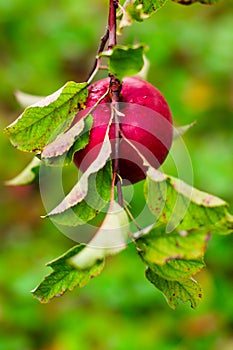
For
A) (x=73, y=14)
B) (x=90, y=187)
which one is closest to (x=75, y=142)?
(x=90, y=187)

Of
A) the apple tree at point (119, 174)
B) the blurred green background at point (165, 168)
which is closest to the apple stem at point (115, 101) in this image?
the apple tree at point (119, 174)

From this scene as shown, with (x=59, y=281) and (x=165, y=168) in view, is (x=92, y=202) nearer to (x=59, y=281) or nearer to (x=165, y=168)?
(x=59, y=281)

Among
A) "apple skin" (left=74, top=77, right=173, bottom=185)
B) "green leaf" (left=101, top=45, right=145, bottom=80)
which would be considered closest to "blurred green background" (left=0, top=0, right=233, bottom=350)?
"apple skin" (left=74, top=77, right=173, bottom=185)

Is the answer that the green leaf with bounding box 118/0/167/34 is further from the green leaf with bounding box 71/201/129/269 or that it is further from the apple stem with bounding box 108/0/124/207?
the green leaf with bounding box 71/201/129/269

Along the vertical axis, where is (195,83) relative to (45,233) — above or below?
above

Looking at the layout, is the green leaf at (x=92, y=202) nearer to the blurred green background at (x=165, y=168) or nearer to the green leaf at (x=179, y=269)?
the green leaf at (x=179, y=269)

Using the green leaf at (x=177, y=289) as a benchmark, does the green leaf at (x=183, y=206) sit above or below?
above

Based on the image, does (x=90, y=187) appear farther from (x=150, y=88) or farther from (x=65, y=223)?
(x=150, y=88)
